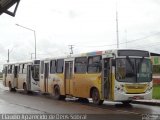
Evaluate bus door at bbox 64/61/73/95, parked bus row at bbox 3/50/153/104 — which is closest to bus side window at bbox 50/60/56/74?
parked bus row at bbox 3/50/153/104

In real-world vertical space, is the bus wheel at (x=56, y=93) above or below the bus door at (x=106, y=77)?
below

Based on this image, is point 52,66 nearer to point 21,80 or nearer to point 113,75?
point 21,80

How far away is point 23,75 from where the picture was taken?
33719 millimetres

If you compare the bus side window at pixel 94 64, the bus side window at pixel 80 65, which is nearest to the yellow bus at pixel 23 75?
the bus side window at pixel 80 65

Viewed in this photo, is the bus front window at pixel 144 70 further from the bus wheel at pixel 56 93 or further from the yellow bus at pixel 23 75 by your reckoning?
the yellow bus at pixel 23 75

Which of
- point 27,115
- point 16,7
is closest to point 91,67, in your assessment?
point 27,115

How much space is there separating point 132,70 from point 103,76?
1.48 metres

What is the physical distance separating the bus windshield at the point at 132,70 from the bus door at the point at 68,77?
5.18 metres

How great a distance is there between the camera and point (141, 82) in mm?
19344

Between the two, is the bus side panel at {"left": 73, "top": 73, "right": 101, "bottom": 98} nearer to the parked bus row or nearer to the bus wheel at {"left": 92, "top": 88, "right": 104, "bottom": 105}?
the parked bus row

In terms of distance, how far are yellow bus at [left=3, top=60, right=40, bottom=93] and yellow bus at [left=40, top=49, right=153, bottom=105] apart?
850cm

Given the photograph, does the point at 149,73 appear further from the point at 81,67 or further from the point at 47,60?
the point at 47,60

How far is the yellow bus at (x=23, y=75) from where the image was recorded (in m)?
31.3

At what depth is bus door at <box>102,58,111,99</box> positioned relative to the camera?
19.5 metres
